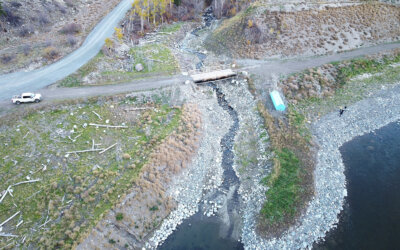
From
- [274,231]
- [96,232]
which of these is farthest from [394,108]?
[96,232]

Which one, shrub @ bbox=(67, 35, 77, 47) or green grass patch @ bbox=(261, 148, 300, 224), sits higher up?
shrub @ bbox=(67, 35, 77, 47)

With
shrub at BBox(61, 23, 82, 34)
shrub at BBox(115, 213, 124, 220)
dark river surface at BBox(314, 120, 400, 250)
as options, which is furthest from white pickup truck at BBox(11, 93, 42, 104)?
dark river surface at BBox(314, 120, 400, 250)

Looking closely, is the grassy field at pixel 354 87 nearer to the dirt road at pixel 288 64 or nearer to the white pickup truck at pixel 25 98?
the dirt road at pixel 288 64

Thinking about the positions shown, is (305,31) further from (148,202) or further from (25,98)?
(25,98)

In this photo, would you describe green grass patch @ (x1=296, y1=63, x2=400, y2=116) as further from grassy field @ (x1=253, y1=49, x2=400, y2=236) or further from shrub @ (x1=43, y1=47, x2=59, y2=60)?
shrub @ (x1=43, y1=47, x2=59, y2=60)

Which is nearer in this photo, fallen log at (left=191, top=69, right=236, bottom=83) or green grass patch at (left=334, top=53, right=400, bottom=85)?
fallen log at (left=191, top=69, right=236, bottom=83)

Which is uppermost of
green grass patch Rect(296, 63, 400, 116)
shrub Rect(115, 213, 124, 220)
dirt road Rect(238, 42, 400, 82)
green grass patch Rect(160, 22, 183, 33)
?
green grass patch Rect(160, 22, 183, 33)

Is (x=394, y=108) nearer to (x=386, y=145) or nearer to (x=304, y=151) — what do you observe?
(x=386, y=145)
